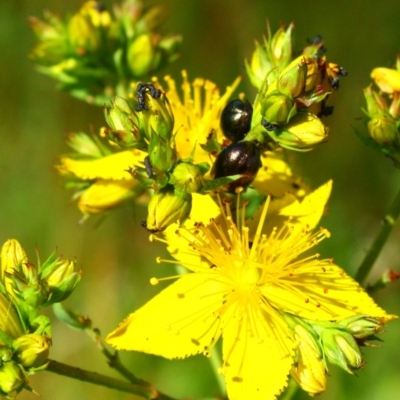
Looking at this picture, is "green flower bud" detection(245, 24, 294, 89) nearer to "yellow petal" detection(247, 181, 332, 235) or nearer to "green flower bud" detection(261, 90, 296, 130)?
"green flower bud" detection(261, 90, 296, 130)

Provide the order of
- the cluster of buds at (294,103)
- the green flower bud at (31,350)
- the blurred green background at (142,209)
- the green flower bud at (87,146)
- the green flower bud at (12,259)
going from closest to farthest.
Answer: the green flower bud at (31,350) → the cluster of buds at (294,103) → the green flower bud at (12,259) → the green flower bud at (87,146) → the blurred green background at (142,209)

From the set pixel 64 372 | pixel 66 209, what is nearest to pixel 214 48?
pixel 66 209

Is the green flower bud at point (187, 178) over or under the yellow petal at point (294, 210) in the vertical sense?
over

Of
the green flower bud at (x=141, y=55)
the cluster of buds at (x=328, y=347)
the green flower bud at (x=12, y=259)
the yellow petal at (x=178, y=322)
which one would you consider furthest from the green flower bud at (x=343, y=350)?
the green flower bud at (x=141, y=55)

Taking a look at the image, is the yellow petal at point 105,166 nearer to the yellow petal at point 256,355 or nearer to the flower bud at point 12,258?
the flower bud at point 12,258

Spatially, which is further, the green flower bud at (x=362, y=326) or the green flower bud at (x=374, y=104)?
the green flower bud at (x=374, y=104)

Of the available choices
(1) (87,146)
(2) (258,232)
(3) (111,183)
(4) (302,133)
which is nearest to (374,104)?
(4) (302,133)

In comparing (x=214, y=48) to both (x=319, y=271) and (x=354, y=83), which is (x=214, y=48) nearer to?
(x=354, y=83)
